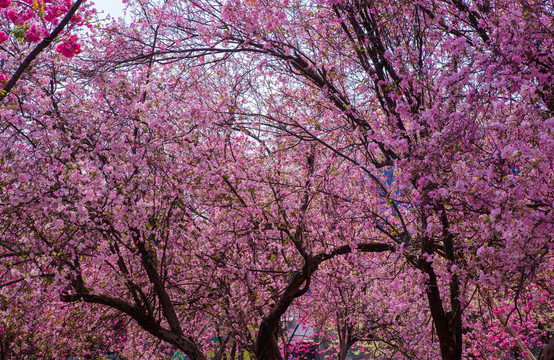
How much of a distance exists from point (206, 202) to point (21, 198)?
343cm

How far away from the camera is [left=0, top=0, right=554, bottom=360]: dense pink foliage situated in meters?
4.27

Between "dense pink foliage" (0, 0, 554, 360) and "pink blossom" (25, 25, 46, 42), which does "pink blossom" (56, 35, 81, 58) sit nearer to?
"dense pink foliage" (0, 0, 554, 360)

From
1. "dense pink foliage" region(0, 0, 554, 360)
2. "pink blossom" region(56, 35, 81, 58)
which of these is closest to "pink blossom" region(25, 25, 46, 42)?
"dense pink foliage" region(0, 0, 554, 360)

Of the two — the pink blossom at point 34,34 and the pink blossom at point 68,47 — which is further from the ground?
the pink blossom at point 68,47

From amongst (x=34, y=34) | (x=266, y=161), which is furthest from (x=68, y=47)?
(x=266, y=161)

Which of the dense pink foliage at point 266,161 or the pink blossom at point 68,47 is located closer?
the dense pink foliage at point 266,161

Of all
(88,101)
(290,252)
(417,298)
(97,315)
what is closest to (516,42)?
(290,252)

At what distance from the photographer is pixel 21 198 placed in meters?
5.71

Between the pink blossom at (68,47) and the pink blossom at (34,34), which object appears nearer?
the pink blossom at (34,34)

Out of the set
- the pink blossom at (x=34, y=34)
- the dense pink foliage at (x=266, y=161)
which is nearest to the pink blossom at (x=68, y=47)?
the dense pink foliage at (x=266, y=161)

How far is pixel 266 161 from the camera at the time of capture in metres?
8.32

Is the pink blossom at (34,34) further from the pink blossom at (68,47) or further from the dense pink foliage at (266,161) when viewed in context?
the pink blossom at (68,47)

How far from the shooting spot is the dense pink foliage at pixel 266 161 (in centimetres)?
427

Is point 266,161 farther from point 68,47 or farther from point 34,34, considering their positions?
point 34,34
